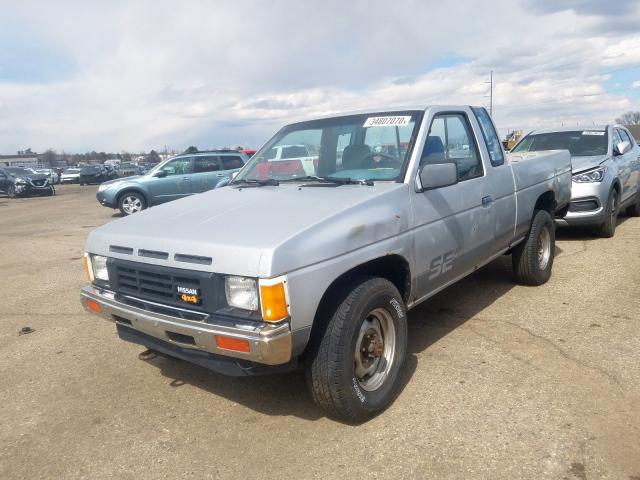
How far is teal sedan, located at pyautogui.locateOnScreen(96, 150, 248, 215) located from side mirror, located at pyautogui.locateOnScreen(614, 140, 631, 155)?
9.21m

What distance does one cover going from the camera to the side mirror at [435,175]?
3.35 metres

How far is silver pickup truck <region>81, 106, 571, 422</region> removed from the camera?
2590 millimetres

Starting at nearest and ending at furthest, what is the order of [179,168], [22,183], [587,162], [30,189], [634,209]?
[587,162], [634,209], [179,168], [22,183], [30,189]

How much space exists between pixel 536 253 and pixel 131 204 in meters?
11.6

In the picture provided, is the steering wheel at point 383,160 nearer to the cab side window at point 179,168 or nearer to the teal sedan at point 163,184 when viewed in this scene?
the teal sedan at point 163,184

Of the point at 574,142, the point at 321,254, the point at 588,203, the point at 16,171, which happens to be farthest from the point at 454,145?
the point at 16,171

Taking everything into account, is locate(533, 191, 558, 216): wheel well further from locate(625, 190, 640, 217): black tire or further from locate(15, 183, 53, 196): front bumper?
locate(15, 183, 53, 196): front bumper

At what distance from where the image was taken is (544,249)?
221 inches

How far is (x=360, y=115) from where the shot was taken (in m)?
4.11

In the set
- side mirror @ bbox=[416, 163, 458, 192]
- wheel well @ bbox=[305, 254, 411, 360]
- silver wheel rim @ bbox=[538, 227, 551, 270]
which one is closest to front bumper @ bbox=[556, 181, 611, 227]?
silver wheel rim @ bbox=[538, 227, 551, 270]

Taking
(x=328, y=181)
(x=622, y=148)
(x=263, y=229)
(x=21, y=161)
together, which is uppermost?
(x=21, y=161)

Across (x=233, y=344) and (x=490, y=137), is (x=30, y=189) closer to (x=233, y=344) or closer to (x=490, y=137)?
(x=490, y=137)

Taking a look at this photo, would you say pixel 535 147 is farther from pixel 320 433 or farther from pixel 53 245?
pixel 53 245

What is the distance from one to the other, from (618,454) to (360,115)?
288cm
